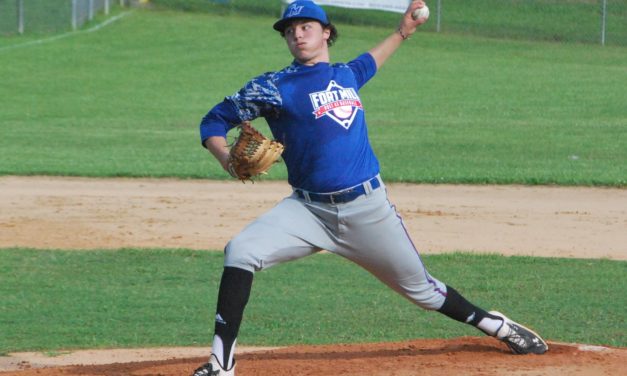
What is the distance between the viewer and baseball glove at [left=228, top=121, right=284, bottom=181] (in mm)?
5473

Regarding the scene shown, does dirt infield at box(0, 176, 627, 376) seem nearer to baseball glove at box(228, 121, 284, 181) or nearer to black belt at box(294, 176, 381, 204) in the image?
black belt at box(294, 176, 381, 204)

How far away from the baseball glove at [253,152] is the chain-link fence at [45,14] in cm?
2300

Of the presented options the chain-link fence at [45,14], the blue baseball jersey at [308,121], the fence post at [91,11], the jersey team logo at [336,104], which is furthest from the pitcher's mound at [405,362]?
the fence post at [91,11]

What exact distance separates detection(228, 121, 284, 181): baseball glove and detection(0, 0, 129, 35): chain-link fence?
905 inches

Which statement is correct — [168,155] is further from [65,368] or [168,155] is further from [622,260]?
[65,368]

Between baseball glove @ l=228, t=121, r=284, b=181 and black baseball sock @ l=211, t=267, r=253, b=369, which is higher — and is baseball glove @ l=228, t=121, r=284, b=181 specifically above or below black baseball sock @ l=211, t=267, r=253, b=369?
above

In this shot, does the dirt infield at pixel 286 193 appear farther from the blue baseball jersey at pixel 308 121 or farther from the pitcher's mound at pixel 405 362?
the blue baseball jersey at pixel 308 121

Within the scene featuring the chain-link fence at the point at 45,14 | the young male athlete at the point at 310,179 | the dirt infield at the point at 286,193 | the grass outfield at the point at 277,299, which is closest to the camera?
the young male athlete at the point at 310,179

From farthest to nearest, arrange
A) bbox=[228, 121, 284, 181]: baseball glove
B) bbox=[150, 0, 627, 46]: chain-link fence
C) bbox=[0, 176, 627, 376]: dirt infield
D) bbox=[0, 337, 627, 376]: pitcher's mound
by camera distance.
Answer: bbox=[150, 0, 627, 46]: chain-link fence < bbox=[0, 176, 627, 376]: dirt infield < bbox=[0, 337, 627, 376]: pitcher's mound < bbox=[228, 121, 284, 181]: baseball glove

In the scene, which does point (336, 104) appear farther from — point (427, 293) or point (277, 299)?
point (277, 299)

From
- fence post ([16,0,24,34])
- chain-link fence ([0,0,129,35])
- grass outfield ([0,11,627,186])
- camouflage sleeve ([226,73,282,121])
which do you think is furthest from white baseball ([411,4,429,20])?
fence post ([16,0,24,34])

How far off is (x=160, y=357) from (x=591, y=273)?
4000mm

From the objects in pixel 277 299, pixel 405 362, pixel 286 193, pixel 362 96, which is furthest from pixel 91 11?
pixel 405 362

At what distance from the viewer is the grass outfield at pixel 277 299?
767 centimetres
